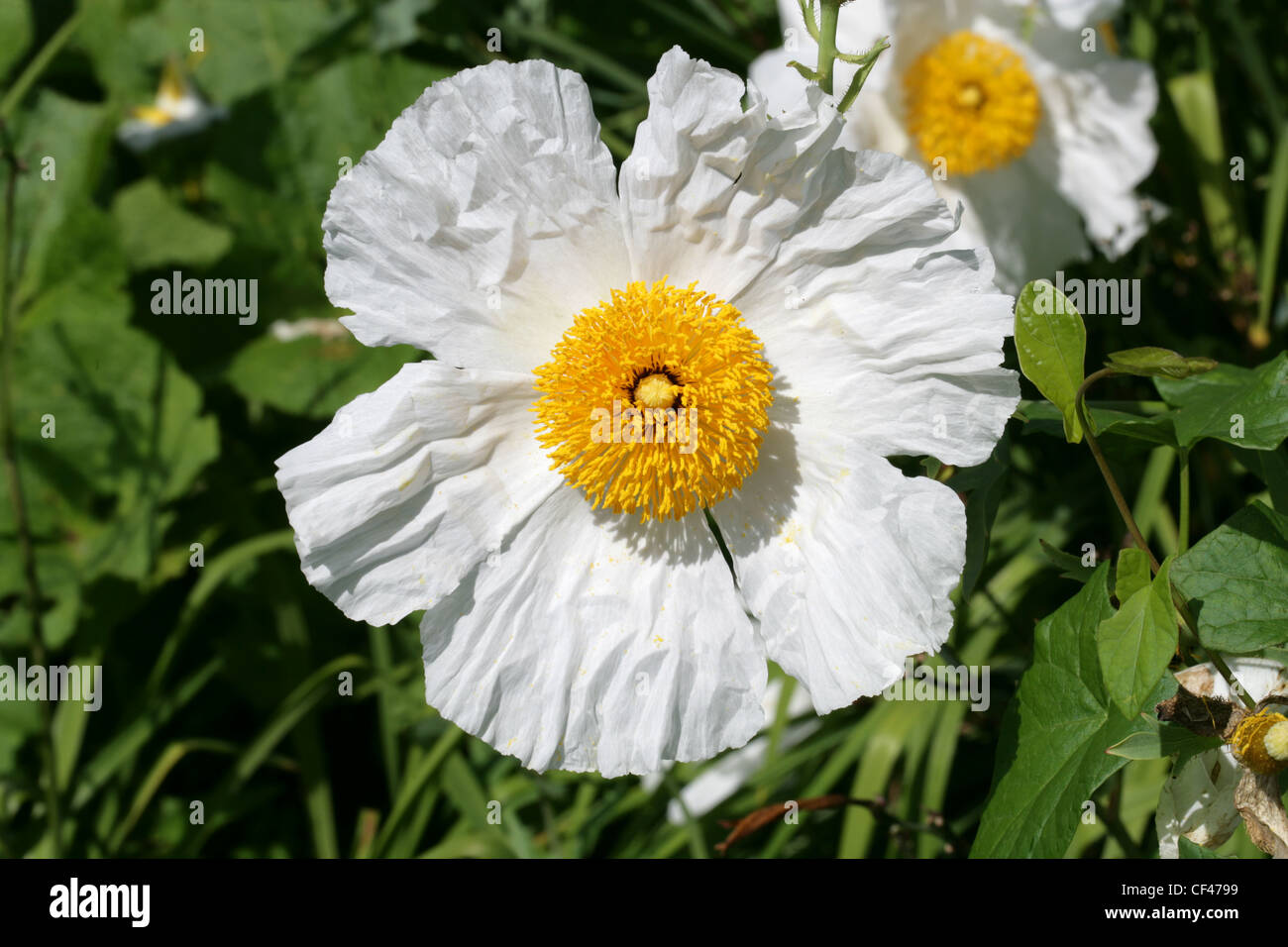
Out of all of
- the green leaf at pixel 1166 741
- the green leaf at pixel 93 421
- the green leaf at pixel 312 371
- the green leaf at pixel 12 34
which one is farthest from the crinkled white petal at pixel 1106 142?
the green leaf at pixel 12 34

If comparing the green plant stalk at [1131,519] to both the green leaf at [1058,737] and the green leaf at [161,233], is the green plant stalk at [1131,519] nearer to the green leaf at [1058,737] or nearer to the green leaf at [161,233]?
the green leaf at [1058,737]

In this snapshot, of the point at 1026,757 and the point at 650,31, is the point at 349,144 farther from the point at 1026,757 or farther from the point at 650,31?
the point at 1026,757

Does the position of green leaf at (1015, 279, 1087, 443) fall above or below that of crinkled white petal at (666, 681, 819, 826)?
above

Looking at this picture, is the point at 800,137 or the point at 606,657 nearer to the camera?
the point at 800,137

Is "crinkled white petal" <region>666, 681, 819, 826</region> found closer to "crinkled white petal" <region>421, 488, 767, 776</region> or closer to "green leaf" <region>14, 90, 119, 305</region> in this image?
"crinkled white petal" <region>421, 488, 767, 776</region>

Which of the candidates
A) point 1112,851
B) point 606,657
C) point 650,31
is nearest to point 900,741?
point 1112,851

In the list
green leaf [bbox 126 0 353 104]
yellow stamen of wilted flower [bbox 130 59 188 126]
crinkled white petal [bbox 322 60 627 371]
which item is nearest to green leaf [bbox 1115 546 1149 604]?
crinkled white petal [bbox 322 60 627 371]

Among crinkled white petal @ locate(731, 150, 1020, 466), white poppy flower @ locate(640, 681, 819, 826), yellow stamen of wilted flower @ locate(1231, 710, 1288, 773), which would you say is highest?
crinkled white petal @ locate(731, 150, 1020, 466)
